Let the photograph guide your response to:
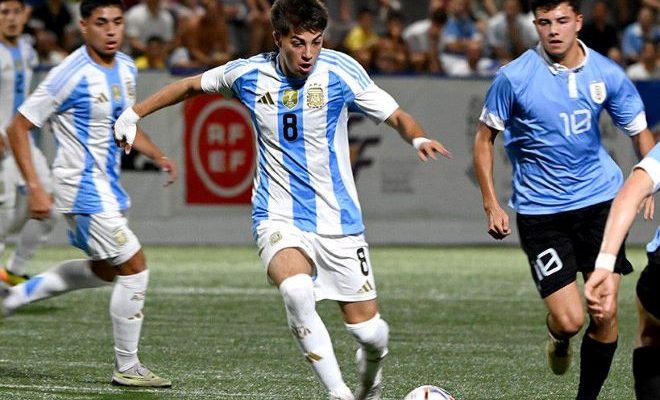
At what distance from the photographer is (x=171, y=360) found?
880 centimetres

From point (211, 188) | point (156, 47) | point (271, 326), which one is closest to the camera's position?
point (271, 326)

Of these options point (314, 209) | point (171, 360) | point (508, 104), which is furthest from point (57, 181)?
point (508, 104)

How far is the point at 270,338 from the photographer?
9820 mm

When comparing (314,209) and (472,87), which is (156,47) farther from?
(314,209)

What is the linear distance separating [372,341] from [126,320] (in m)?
1.80

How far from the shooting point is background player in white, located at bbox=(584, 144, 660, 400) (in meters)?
4.81

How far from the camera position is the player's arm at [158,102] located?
7.03 m

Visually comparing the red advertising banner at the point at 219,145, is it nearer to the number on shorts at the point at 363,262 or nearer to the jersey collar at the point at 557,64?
the jersey collar at the point at 557,64

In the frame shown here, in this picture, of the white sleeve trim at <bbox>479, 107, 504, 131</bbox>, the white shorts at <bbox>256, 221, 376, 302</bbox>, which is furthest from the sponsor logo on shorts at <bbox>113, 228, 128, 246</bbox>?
the white sleeve trim at <bbox>479, 107, 504, 131</bbox>

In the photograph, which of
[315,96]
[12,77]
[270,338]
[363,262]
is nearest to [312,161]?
[315,96]

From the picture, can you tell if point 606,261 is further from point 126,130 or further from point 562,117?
point 126,130

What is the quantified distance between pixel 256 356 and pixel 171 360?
0.54 metres

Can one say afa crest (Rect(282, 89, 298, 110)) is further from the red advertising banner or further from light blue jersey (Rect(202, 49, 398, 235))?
the red advertising banner

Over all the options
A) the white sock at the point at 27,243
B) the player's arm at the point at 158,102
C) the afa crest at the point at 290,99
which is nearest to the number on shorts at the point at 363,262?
the afa crest at the point at 290,99
